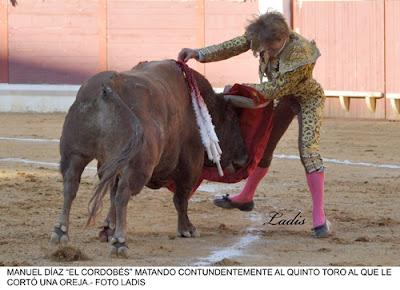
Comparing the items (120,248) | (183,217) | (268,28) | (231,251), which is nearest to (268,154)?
(183,217)

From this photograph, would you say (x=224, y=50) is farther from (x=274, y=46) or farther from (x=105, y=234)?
(x=105, y=234)

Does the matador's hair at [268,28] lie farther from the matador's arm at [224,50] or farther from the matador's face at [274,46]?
the matador's arm at [224,50]

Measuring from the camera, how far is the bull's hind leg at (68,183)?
5.03m

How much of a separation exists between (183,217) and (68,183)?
2.79ft

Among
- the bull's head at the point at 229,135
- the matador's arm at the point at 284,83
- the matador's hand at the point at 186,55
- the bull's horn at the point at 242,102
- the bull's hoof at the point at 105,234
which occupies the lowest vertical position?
the bull's hoof at the point at 105,234

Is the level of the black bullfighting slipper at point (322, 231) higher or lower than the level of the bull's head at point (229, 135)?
lower

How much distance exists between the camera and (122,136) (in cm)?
489

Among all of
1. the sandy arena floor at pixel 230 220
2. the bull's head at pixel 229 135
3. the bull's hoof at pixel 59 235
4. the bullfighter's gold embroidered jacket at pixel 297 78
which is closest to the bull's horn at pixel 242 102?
the bull's head at pixel 229 135

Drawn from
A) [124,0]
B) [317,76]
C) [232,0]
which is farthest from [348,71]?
[124,0]

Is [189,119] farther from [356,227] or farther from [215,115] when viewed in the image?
[356,227]

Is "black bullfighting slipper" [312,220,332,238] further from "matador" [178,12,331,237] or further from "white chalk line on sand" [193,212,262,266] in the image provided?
"white chalk line on sand" [193,212,262,266]

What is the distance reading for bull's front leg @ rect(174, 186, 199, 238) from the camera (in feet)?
18.7

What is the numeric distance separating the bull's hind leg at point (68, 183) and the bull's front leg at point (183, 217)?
2.58 ft

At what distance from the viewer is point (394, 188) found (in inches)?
295
